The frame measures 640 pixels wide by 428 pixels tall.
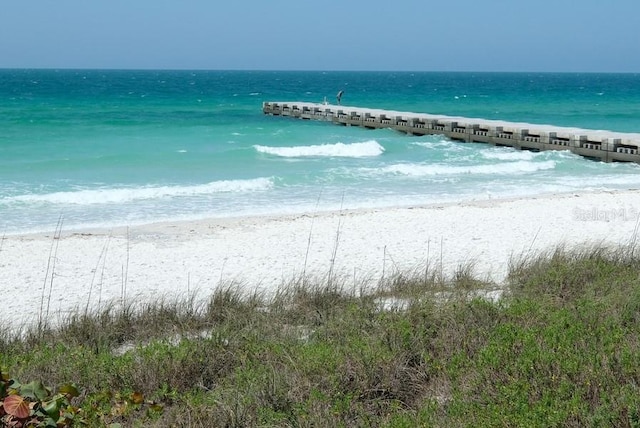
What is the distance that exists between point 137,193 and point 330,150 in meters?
10.9

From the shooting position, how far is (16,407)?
3.63m

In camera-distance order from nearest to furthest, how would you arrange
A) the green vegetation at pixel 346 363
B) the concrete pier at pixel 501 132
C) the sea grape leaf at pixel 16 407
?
1. the sea grape leaf at pixel 16 407
2. the green vegetation at pixel 346 363
3. the concrete pier at pixel 501 132

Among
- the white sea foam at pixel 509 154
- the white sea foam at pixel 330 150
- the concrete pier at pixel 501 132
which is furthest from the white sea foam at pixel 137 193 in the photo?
the concrete pier at pixel 501 132

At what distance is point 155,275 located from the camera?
431 inches

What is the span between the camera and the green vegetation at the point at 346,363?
15.3 ft

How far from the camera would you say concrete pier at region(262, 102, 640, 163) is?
2531 centimetres

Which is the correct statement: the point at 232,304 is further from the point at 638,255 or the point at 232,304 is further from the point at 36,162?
the point at 36,162

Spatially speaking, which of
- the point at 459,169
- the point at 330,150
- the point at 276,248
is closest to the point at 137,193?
the point at 276,248

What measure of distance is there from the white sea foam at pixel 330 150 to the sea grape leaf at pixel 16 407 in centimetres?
2339

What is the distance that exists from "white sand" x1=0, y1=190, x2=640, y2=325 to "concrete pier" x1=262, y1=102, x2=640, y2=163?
956cm

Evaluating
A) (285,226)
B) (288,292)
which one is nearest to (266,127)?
(285,226)

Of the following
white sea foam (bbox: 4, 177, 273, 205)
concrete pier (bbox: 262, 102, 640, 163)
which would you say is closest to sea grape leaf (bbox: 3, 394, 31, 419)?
white sea foam (bbox: 4, 177, 273, 205)

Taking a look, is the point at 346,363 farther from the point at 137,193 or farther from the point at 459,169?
the point at 459,169

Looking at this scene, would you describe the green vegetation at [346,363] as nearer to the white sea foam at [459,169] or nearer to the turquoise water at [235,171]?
the turquoise water at [235,171]
